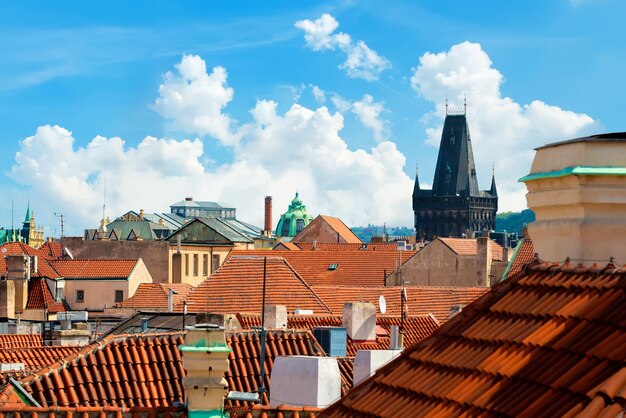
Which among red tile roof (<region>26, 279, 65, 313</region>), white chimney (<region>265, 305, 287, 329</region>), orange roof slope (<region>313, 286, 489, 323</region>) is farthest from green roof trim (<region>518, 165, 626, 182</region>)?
red tile roof (<region>26, 279, 65, 313</region>)

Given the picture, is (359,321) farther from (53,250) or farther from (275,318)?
(53,250)

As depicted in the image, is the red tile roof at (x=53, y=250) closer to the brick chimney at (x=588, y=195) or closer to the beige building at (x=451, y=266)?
the beige building at (x=451, y=266)

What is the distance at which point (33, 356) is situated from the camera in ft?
83.0

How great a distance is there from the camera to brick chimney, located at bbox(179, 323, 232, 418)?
999 centimetres

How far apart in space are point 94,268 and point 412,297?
34.7 metres

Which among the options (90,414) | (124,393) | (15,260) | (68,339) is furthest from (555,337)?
(15,260)

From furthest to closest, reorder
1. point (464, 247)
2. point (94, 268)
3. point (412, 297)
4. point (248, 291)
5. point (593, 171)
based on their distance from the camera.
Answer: point (94, 268), point (464, 247), point (412, 297), point (248, 291), point (593, 171)

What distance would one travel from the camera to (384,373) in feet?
23.1

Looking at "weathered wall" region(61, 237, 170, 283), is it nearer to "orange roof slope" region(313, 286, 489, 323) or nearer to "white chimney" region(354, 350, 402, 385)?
"orange roof slope" region(313, 286, 489, 323)

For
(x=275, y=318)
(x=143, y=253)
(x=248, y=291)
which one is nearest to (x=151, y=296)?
(x=143, y=253)

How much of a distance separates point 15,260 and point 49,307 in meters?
3.01

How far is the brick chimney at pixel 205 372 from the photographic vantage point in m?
9.99

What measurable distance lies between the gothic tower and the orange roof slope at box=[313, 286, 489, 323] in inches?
5697

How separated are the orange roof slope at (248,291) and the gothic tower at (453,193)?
154906 mm
